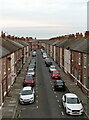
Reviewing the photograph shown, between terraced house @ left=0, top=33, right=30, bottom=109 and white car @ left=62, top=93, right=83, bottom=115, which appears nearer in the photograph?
white car @ left=62, top=93, right=83, bottom=115

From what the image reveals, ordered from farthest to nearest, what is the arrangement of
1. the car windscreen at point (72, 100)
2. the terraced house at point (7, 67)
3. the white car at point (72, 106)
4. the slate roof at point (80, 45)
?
1. the slate roof at point (80, 45)
2. the terraced house at point (7, 67)
3. the car windscreen at point (72, 100)
4. the white car at point (72, 106)

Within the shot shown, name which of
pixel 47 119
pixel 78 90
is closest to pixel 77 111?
pixel 47 119

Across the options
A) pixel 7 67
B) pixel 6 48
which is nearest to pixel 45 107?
pixel 7 67

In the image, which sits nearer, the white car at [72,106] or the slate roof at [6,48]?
the white car at [72,106]

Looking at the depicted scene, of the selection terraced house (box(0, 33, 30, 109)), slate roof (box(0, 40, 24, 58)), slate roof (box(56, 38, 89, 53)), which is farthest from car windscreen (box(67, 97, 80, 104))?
slate roof (box(0, 40, 24, 58))

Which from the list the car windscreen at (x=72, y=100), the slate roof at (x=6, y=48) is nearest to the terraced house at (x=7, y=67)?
the slate roof at (x=6, y=48)

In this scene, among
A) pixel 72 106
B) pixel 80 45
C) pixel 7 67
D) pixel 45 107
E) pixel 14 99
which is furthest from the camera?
pixel 80 45

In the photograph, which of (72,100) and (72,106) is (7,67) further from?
(72,106)

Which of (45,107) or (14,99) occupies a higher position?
(14,99)

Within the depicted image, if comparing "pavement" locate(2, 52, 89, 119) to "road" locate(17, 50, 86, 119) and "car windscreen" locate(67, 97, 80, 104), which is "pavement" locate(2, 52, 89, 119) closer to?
"road" locate(17, 50, 86, 119)

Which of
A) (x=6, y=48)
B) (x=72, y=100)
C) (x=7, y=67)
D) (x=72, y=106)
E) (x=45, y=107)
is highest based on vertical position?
(x=6, y=48)

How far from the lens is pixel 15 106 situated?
88.4 feet

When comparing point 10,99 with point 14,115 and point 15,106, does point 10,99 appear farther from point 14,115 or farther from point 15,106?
point 14,115

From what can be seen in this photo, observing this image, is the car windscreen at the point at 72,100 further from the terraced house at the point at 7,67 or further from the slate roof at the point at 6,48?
the slate roof at the point at 6,48
